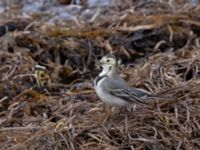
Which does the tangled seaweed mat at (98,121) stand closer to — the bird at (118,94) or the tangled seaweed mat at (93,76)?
the tangled seaweed mat at (93,76)

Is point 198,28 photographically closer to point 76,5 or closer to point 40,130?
point 76,5

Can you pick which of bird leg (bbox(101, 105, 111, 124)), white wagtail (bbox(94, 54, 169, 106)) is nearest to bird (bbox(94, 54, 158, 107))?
white wagtail (bbox(94, 54, 169, 106))

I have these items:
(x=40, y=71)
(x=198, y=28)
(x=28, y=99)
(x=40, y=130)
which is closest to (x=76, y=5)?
(x=198, y=28)

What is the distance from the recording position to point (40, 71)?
26.1 ft

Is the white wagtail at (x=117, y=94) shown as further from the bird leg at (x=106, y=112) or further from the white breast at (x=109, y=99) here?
the bird leg at (x=106, y=112)

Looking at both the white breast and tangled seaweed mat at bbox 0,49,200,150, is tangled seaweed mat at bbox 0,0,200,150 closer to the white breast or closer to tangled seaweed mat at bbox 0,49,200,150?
tangled seaweed mat at bbox 0,49,200,150

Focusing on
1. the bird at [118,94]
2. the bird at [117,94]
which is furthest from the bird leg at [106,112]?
the bird at [117,94]

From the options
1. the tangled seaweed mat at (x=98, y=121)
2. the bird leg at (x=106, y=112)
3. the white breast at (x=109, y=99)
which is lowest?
the tangled seaweed mat at (x=98, y=121)

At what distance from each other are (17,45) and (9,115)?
5.20ft

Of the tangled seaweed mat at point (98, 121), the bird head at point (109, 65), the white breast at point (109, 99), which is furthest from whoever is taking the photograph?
the bird head at point (109, 65)

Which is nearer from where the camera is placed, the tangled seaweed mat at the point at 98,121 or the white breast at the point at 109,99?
the tangled seaweed mat at the point at 98,121

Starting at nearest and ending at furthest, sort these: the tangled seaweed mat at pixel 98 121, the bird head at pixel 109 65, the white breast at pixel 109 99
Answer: the tangled seaweed mat at pixel 98 121, the white breast at pixel 109 99, the bird head at pixel 109 65

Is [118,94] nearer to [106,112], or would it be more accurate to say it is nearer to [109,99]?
[109,99]

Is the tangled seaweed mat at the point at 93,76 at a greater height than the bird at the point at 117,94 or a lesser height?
lesser
